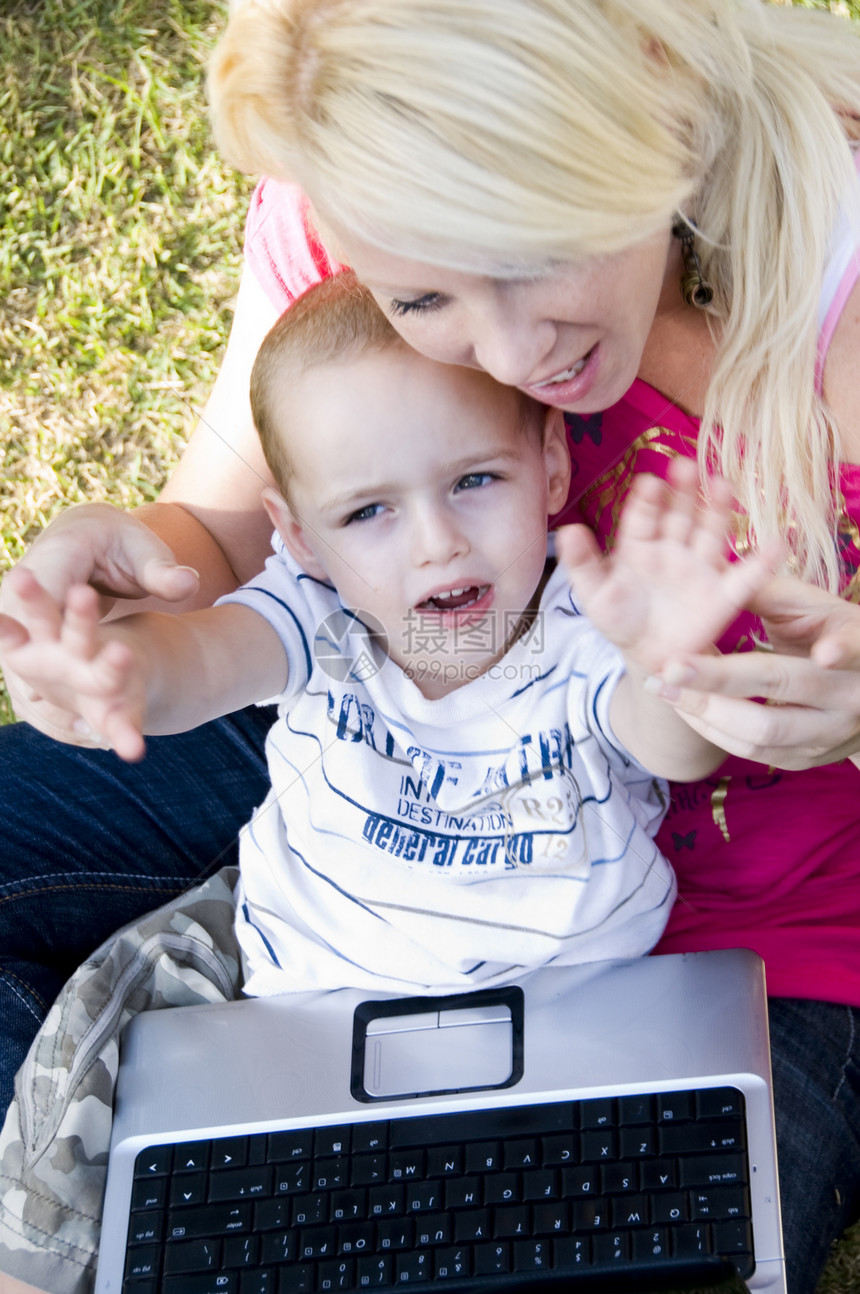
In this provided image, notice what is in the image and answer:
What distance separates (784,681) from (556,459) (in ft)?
1.21

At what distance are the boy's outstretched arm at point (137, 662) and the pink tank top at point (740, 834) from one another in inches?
11.7

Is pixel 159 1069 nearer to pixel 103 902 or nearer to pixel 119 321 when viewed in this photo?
pixel 103 902

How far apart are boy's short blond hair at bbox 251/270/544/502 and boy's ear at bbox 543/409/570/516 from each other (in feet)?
0.04

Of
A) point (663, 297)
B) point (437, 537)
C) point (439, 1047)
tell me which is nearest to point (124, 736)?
point (437, 537)

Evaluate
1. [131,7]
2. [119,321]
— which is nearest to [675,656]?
[119,321]

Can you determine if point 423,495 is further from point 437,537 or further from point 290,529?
point 290,529

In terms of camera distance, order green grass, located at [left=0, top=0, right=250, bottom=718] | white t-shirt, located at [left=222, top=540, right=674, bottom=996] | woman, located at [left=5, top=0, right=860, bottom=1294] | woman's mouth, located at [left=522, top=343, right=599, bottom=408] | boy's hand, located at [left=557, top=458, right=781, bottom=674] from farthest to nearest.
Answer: green grass, located at [left=0, top=0, right=250, bottom=718] < white t-shirt, located at [left=222, top=540, right=674, bottom=996] < woman's mouth, located at [left=522, top=343, right=599, bottom=408] < woman, located at [left=5, top=0, right=860, bottom=1294] < boy's hand, located at [left=557, top=458, right=781, bottom=674]

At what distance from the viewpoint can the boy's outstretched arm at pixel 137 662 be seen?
2.00 feet

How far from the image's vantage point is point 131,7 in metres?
1.60

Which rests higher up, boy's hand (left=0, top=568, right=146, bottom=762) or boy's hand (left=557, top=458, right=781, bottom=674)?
boy's hand (left=557, top=458, right=781, bottom=674)

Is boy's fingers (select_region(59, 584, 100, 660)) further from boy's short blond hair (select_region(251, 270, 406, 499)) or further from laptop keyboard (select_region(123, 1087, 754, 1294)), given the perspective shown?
laptop keyboard (select_region(123, 1087, 754, 1294))

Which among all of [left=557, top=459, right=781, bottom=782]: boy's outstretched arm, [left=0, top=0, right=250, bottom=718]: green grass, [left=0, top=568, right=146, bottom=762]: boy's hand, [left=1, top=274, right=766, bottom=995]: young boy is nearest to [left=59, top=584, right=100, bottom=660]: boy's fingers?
[left=0, top=568, right=146, bottom=762]: boy's hand

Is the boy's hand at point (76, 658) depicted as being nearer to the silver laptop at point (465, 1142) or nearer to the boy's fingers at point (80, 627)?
the boy's fingers at point (80, 627)

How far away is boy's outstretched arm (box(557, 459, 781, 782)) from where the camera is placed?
540 mm
